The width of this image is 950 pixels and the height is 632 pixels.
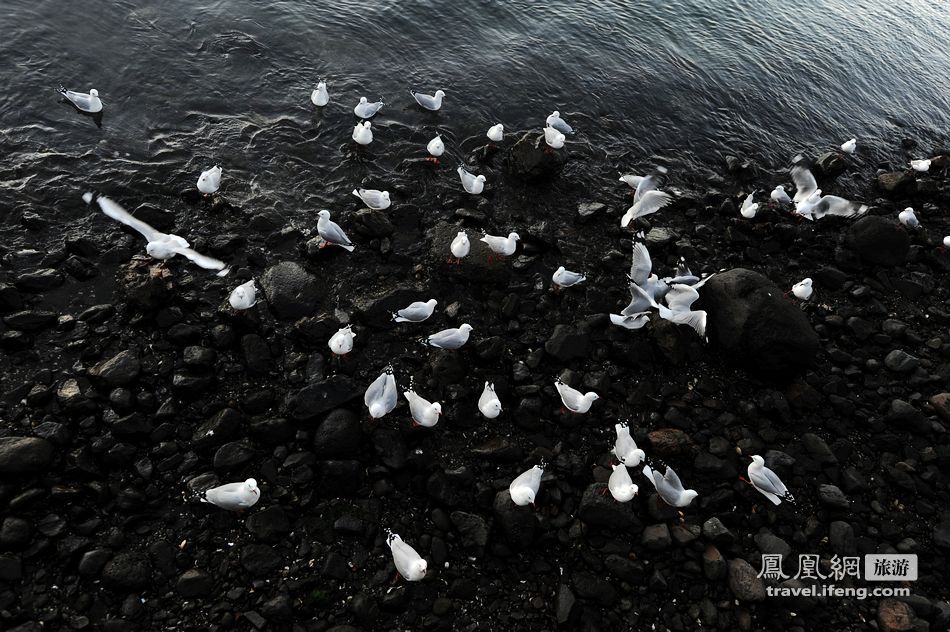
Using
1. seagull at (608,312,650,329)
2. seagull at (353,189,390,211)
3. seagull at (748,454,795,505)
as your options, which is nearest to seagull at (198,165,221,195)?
seagull at (353,189,390,211)

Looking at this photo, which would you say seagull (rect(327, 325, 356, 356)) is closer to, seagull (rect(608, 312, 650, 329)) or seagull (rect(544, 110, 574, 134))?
seagull (rect(608, 312, 650, 329))

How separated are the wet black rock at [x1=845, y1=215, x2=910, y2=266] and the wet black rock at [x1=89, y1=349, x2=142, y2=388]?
55.5ft

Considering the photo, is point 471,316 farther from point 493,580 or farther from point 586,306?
point 493,580

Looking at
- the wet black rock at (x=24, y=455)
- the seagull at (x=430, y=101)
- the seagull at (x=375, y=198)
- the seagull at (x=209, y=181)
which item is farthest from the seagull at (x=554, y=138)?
the wet black rock at (x=24, y=455)

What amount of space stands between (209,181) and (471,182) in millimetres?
6297

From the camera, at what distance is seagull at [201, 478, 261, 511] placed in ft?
25.1

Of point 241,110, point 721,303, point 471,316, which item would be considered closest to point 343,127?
point 241,110

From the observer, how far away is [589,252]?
43.4 feet

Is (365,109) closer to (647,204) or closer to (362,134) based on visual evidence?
(362,134)

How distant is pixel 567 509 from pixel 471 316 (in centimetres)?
443

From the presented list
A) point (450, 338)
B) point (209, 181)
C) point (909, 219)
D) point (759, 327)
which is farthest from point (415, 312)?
point (909, 219)

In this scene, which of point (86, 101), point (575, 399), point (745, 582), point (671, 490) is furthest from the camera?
point (86, 101)

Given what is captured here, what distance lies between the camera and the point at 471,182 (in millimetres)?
13867

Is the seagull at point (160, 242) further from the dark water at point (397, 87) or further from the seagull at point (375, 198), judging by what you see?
the seagull at point (375, 198)
